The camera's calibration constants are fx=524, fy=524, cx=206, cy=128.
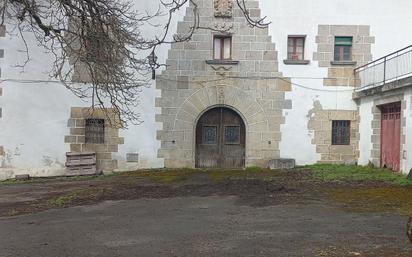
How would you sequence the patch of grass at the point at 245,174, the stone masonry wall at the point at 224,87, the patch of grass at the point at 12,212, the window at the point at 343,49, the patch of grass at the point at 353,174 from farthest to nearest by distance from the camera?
the window at the point at 343,49 < the stone masonry wall at the point at 224,87 < the patch of grass at the point at 245,174 < the patch of grass at the point at 353,174 < the patch of grass at the point at 12,212

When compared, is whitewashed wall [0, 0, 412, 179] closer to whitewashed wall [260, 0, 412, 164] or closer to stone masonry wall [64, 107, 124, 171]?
whitewashed wall [260, 0, 412, 164]

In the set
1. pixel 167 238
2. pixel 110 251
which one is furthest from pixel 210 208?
pixel 110 251

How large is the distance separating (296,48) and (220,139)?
4123 millimetres

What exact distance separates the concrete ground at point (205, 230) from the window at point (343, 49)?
8342 millimetres

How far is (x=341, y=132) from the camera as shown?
18281 millimetres

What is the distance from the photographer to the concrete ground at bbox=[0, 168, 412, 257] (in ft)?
21.8

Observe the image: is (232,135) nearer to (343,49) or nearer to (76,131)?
(343,49)

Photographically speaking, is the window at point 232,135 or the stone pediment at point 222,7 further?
the window at point 232,135

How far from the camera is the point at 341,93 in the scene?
18.1 metres

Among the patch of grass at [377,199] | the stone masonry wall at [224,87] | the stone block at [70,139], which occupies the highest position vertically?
the stone masonry wall at [224,87]

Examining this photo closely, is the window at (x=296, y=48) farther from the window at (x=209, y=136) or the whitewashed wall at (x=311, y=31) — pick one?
the window at (x=209, y=136)

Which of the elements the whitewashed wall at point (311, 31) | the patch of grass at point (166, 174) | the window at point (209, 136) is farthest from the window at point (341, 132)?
the patch of grass at point (166, 174)

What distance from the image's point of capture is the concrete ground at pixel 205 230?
6637 millimetres

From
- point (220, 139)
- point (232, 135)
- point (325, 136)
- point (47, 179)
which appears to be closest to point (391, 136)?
point (325, 136)
